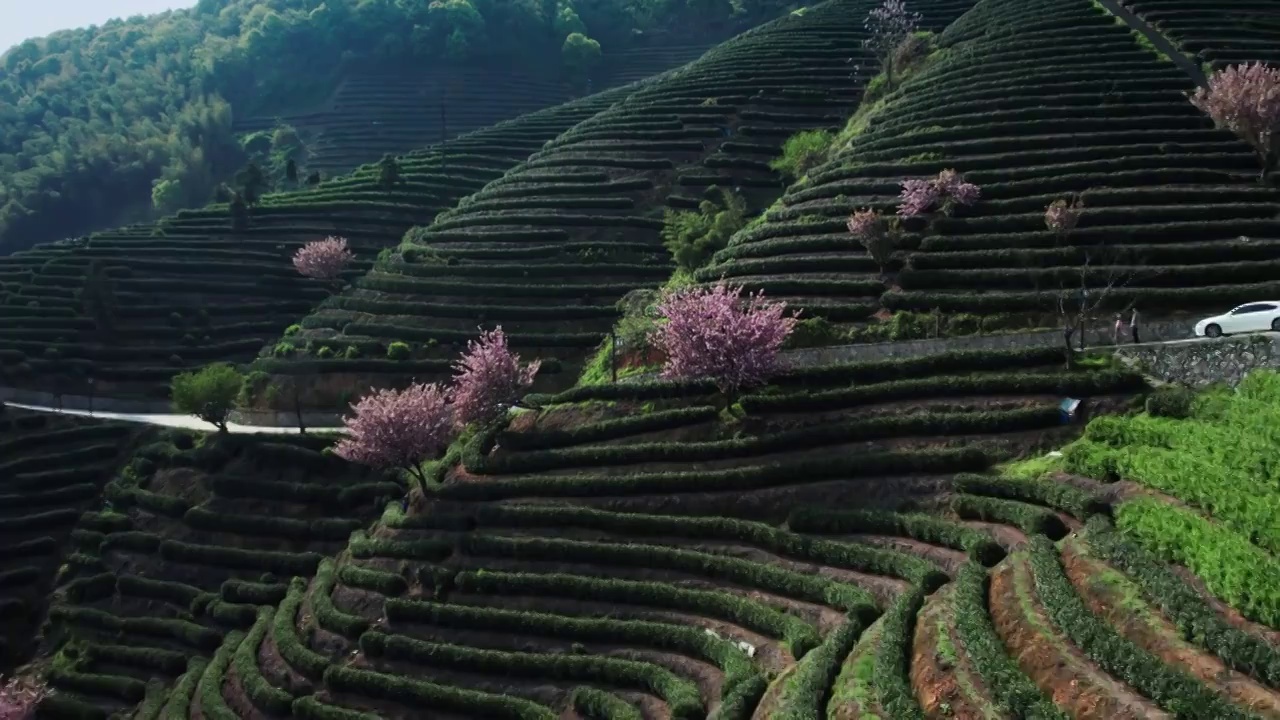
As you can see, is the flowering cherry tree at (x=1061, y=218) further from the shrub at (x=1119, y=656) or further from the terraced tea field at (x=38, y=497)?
the terraced tea field at (x=38, y=497)

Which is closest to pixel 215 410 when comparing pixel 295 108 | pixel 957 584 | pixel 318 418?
pixel 318 418

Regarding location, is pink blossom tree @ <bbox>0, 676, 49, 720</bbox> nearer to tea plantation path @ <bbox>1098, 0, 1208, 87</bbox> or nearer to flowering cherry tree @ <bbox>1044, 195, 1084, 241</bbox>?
flowering cherry tree @ <bbox>1044, 195, 1084, 241</bbox>

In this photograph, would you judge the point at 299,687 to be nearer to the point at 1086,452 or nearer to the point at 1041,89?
the point at 1086,452

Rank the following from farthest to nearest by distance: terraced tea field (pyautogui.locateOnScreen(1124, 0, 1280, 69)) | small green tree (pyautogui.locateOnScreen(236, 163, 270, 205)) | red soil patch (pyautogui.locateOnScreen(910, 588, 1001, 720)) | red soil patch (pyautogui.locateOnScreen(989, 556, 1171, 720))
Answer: small green tree (pyautogui.locateOnScreen(236, 163, 270, 205)), terraced tea field (pyautogui.locateOnScreen(1124, 0, 1280, 69)), red soil patch (pyautogui.locateOnScreen(910, 588, 1001, 720)), red soil patch (pyautogui.locateOnScreen(989, 556, 1171, 720))

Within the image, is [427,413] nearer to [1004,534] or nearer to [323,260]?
[1004,534]

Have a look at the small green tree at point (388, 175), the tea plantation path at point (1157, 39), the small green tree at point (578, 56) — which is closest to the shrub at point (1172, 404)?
the tea plantation path at point (1157, 39)

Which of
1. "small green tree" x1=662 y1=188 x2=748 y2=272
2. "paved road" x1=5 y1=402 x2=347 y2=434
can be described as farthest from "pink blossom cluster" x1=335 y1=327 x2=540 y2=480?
"small green tree" x1=662 y1=188 x2=748 y2=272
